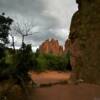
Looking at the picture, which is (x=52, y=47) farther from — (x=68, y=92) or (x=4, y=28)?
(x=68, y=92)

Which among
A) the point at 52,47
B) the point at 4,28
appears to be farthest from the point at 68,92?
the point at 52,47

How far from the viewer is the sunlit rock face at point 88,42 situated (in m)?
6.21

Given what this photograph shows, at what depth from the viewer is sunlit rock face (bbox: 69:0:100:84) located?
20.4 ft

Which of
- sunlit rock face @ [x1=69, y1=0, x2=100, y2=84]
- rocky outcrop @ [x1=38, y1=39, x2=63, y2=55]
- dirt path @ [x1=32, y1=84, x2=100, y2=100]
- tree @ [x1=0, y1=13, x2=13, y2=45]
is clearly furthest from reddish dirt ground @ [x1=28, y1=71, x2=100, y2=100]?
rocky outcrop @ [x1=38, y1=39, x2=63, y2=55]

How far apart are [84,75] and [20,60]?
1.36 meters

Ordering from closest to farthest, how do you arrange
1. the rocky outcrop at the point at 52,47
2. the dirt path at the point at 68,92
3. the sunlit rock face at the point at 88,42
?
the dirt path at the point at 68,92, the sunlit rock face at the point at 88,42, the rocky outcrop at the point at 52,47

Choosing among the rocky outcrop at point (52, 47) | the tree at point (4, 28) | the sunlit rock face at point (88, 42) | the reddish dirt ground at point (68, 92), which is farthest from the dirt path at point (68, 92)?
the rocky outcrop at point (52, 47)

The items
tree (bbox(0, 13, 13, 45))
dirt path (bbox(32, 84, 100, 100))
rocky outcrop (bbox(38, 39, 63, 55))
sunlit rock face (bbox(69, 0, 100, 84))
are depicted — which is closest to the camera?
dirt path (bbox(32, 84, 100, 100))

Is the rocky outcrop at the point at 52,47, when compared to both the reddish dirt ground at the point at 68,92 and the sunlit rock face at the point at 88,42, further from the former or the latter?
the reddish dirt ground at the point at 68,92

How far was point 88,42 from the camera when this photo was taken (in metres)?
6.44

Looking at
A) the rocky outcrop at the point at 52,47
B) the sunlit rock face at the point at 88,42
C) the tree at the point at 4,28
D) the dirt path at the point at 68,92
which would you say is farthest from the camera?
the rocky outcrop at the point at 52,47

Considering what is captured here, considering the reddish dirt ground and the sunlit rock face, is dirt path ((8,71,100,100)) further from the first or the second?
the sunlit rock face

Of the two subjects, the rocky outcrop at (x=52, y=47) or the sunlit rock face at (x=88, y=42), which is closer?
the sunlit rock face at (x=88, y=42)

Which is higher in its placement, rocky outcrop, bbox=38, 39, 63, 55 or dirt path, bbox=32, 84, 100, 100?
rocky outcrop, bbox=38, 39, 63, 55
